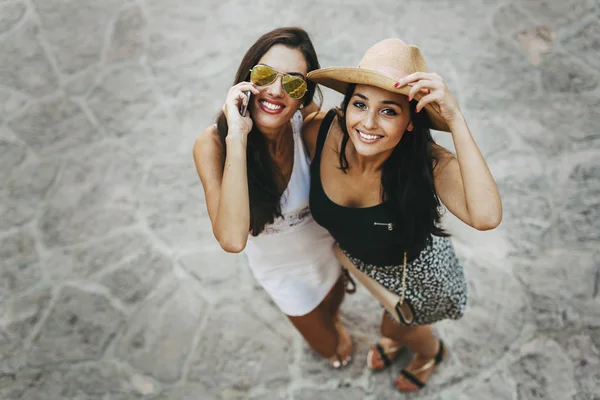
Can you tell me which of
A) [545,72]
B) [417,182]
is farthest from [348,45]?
[417,182]

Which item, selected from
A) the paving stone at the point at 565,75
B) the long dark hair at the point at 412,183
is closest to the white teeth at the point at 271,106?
the long dark hair at the point at 412,183

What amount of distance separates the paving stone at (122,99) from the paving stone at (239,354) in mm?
2299

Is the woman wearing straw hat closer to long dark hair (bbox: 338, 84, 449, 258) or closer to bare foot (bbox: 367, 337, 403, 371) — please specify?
long dark hair (bbox: 338, 84, 449, 258)

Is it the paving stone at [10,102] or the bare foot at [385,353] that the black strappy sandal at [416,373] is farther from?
the paving stone at [10,102]

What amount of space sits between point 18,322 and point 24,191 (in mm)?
1311

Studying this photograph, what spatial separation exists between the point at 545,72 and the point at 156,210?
3929 mm

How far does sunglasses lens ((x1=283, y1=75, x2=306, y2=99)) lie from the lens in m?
2.20

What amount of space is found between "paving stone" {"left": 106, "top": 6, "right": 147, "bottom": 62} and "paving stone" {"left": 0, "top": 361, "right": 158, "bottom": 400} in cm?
330

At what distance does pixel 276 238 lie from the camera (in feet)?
8.57

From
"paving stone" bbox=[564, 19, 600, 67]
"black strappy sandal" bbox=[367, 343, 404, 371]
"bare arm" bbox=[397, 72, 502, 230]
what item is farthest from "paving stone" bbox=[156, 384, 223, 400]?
"paving stone" bbox=[564, 19, 600, 67]

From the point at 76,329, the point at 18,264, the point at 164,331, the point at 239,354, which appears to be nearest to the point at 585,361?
the point at 239,354

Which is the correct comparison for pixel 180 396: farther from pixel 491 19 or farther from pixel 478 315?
pixel 491 19

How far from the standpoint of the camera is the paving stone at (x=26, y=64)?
5.28 meters

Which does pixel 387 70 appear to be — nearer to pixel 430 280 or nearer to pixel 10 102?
pixel 430 280
